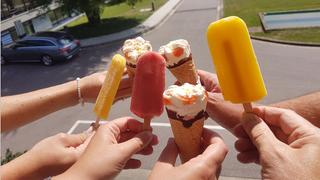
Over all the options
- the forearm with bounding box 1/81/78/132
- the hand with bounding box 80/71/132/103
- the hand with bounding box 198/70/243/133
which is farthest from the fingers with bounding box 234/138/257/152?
the forearm with bounding box 1/81/78/132

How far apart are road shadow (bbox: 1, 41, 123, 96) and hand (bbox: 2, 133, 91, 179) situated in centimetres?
1358

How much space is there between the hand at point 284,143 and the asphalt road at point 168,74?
527 centimetres

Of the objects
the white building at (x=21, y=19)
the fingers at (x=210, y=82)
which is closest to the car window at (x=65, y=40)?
the white building at (x=21, y=19)

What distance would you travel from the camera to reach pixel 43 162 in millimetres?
3307

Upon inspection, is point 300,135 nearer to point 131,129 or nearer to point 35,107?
point 131,129

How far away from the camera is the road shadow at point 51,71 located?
16891 mm

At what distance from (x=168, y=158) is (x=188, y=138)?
319mm

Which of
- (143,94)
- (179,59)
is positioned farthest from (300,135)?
(179,59)

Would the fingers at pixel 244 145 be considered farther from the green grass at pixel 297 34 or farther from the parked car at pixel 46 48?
the parked car at pixel 46 48

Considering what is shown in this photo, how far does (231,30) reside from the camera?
9.87ft

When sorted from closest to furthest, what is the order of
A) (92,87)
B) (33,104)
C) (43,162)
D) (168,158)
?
(168,158) < (43,162) < (33,104) < (92,87)

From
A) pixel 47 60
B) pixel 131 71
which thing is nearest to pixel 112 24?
pixel 47 60

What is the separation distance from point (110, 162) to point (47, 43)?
16.8 m

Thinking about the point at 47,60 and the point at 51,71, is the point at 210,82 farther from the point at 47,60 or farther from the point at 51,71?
the point at 47,60
